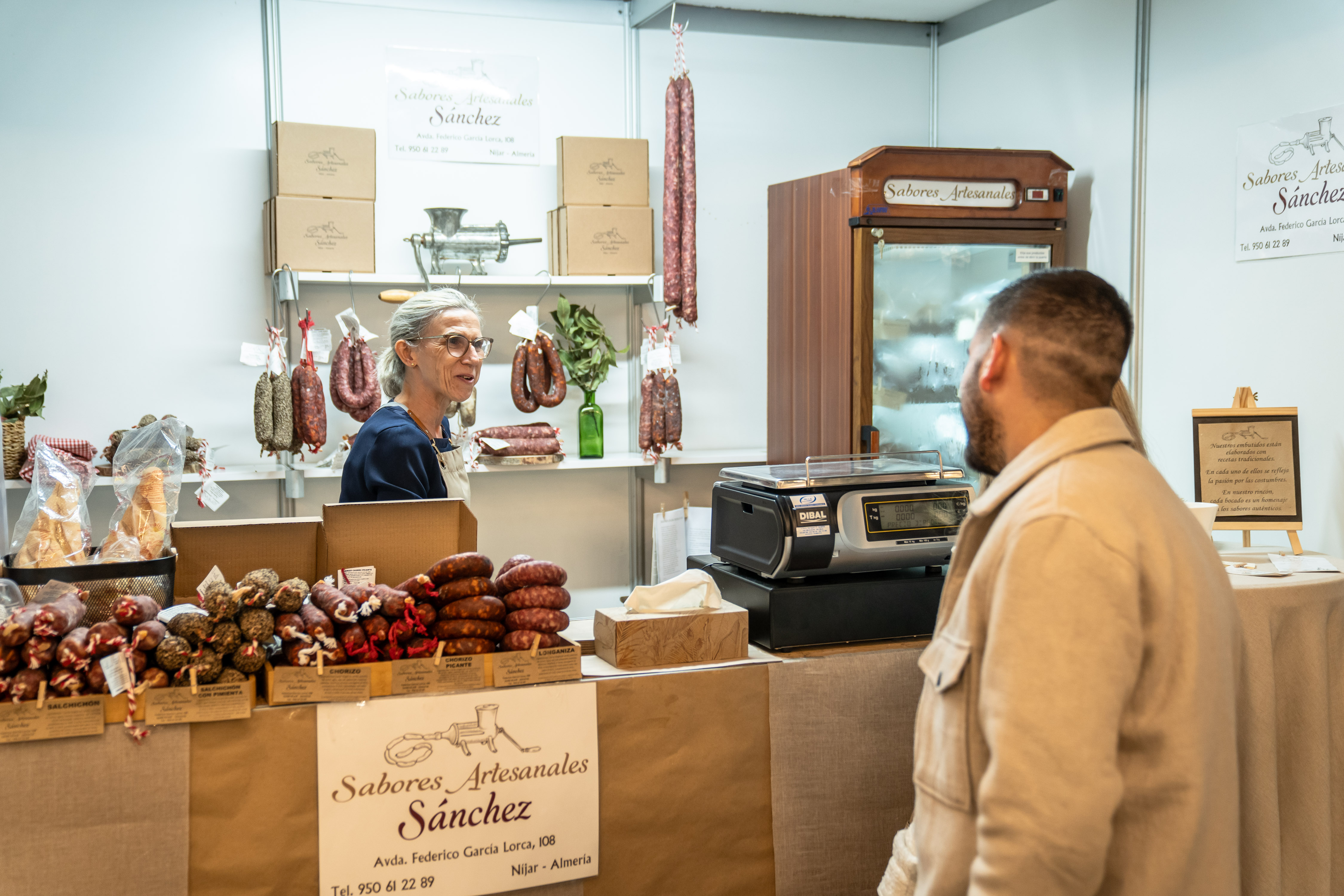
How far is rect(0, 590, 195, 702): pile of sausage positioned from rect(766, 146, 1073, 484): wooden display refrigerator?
2387 mm

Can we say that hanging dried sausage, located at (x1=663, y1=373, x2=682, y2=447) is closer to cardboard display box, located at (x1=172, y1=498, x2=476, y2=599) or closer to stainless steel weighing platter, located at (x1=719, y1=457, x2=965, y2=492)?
stainless steel weighing platter, located at (x1=719, y1=457, x2=965, y2=492)

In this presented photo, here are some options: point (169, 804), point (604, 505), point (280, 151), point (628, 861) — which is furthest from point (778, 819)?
point (280, 151)

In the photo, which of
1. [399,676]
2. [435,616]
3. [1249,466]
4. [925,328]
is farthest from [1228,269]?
[399,676]

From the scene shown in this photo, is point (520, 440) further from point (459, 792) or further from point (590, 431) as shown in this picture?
point (459, 792)

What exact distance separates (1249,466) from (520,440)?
2407 millimetres

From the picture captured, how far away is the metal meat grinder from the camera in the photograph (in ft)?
12.4

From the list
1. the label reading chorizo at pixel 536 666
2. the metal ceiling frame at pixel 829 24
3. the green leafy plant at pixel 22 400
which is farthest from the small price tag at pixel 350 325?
the label reading chorizo at pixel 536 666

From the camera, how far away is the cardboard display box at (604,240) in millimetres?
3834

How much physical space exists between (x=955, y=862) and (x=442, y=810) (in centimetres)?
95

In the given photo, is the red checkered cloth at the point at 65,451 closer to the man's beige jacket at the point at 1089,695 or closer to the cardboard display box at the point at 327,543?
the cardboard display box at the point at 327,543

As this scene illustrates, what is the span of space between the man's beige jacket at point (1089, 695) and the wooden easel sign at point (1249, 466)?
158cm

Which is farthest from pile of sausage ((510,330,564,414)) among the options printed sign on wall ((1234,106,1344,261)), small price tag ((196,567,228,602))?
printed sign on wall ((1234,106,1344,261))

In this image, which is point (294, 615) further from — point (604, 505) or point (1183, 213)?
point (1183, 213)

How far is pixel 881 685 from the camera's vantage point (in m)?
2.14
